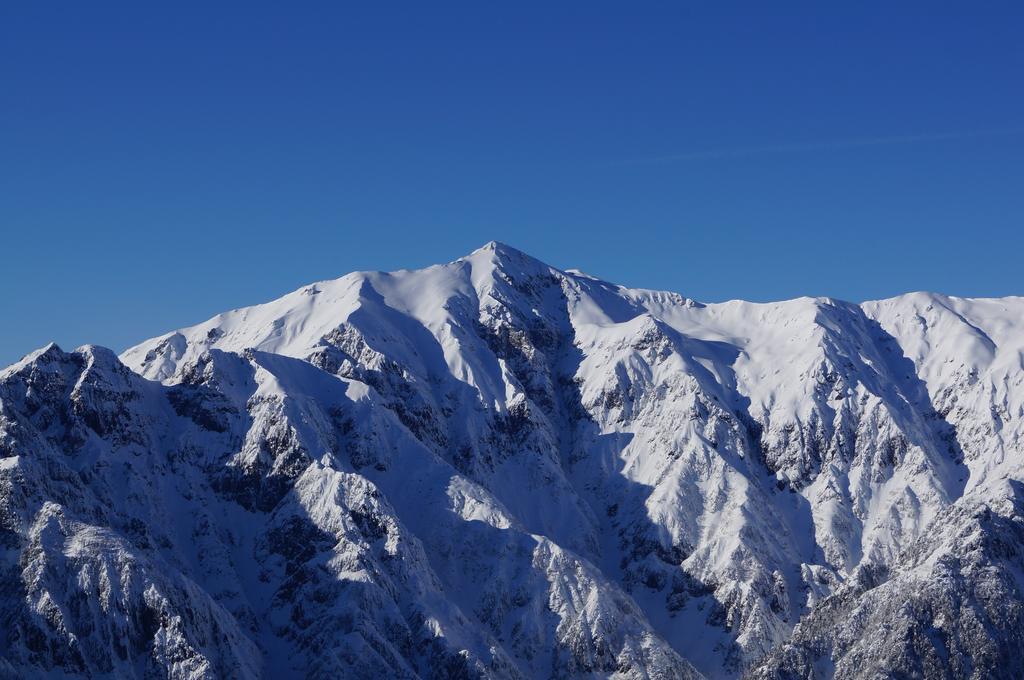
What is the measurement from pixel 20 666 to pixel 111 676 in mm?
12743

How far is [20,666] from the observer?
196m

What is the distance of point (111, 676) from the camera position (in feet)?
655
